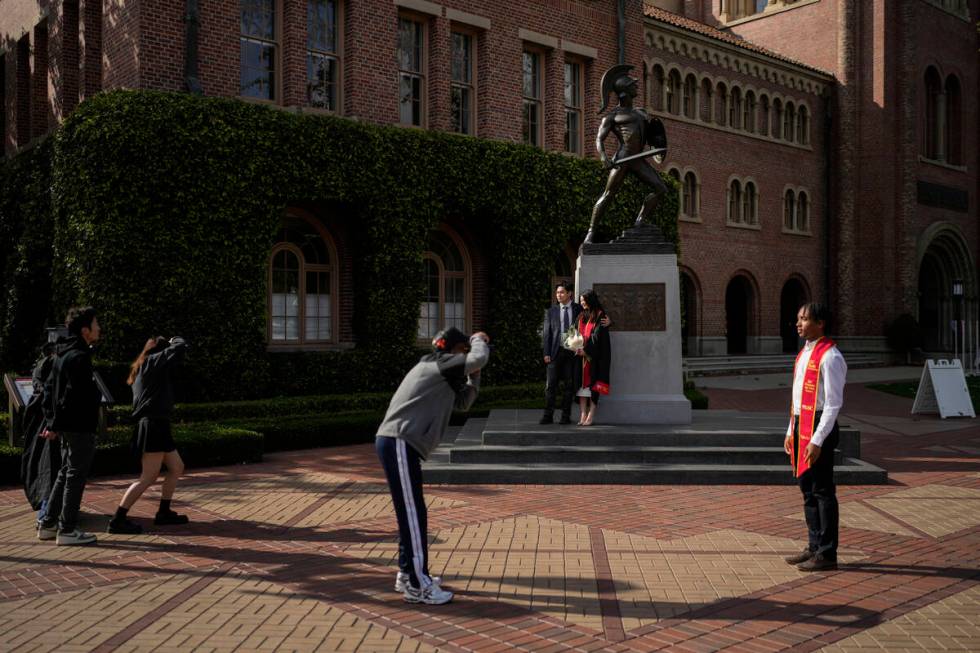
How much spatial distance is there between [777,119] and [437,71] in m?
20.3

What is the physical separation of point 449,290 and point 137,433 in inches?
486

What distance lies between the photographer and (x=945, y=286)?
39281 mm

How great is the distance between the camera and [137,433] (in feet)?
24.2

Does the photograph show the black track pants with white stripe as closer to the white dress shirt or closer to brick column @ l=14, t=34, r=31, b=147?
the white dress shirt

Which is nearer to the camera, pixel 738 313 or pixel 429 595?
pixel 429 595

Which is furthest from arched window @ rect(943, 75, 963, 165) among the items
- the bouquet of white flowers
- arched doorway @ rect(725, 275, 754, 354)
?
the bouquet of white flowers

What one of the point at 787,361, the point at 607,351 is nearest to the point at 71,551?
the point at 607,351

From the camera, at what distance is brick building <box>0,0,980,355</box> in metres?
16.6

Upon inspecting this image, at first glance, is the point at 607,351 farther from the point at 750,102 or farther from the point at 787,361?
the point at 750,102

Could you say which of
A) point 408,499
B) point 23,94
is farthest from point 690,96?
point 408,499

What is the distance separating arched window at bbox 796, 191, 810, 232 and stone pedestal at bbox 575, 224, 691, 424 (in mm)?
25989

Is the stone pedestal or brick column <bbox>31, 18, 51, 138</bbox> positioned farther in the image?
brick column <bbox>31, 18, 51, 138</bbox>

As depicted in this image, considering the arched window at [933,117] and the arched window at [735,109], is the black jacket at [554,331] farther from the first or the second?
the arched window at [933,117]

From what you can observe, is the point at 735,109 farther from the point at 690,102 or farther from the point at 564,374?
the point at 564,374
